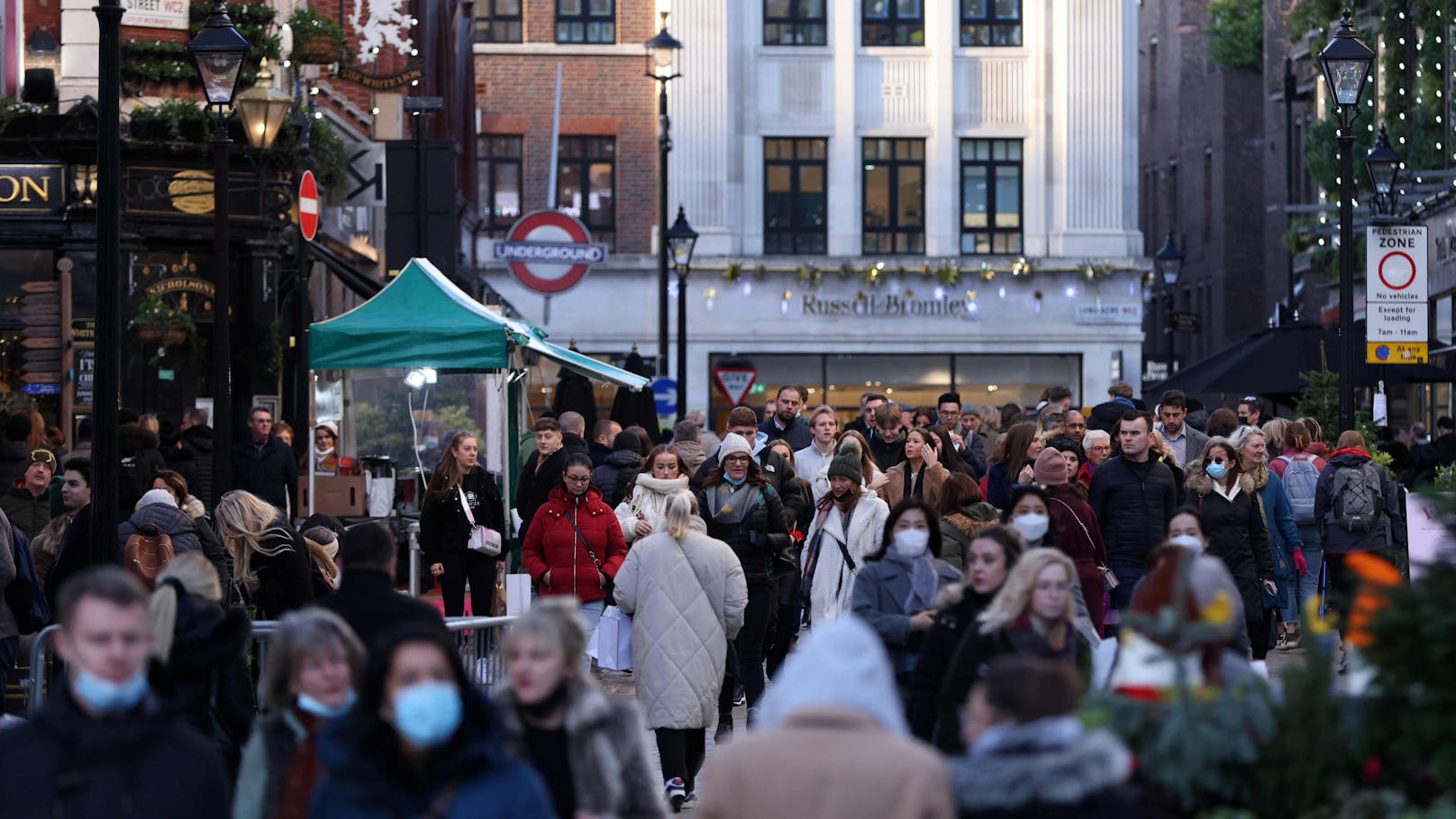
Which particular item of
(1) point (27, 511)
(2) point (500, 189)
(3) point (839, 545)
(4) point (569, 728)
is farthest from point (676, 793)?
(2) point (500, 189)

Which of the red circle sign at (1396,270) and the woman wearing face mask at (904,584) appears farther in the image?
the red circle sign at (1396,270)

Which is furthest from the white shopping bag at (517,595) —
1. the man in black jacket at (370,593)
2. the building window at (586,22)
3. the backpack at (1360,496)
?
the building window at (586,22)

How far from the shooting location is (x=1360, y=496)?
56.0 feet

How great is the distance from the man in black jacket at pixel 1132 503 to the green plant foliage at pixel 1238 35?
4850 centimetres

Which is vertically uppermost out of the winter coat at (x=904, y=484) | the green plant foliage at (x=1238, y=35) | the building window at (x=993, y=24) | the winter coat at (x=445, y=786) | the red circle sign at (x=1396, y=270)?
the green plant foliage at (x=1238, y=35)

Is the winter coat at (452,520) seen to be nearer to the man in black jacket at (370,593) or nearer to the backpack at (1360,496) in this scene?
the backpack at (1360,496)

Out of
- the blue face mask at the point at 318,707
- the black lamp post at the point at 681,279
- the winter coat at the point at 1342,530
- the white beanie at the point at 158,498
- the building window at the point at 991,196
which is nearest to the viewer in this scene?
the blue face mask at the point at 318,707

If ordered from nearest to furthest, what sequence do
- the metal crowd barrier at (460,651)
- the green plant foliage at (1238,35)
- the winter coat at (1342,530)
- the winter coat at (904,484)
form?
the metal crowd barrier at (460,651) < the winter coat at (904,484) < the winter coat at (1342,530) < the green plant foliage at (1238,35)

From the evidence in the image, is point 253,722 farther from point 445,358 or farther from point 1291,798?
point 445,358

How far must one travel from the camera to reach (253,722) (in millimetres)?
8367

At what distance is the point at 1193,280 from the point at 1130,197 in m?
22.8

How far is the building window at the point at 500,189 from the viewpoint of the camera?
42.6 metres

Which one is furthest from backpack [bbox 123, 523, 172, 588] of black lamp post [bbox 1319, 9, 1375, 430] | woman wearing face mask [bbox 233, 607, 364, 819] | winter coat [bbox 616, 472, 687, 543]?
black lamp post [bbox 1319, 9, 1375, 430]

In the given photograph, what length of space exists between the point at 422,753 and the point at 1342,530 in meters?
12.5
